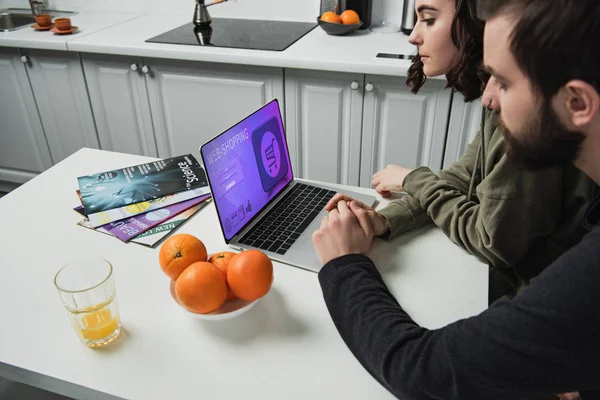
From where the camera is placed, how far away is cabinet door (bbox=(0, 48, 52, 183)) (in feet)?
8.21

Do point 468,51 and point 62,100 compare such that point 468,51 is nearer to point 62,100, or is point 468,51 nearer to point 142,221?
point 142,221

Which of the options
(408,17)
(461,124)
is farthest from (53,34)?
(461,124)

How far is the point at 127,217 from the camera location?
1.08 meters

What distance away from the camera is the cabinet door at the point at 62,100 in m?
2.40

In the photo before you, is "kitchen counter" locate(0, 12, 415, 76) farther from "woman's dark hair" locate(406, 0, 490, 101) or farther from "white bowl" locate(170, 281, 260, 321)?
"white bowl" locate(170, 281, 260, 321)

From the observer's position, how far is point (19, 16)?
2895 millimetres

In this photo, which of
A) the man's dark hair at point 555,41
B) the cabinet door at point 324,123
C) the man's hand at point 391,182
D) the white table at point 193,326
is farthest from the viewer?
the cabinet door at point 324,123

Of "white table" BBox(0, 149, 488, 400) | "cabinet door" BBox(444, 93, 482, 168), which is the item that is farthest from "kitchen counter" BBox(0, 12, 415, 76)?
"white table" BBox(0, 149, 488, 400)

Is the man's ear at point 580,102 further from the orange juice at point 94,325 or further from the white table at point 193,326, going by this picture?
the orange juice at point 94,325

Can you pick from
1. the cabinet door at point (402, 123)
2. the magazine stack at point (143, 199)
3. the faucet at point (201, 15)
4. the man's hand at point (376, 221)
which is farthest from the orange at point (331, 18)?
the man's hand at point (376, 221)

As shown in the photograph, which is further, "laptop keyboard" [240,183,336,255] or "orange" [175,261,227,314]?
"laptop keyboard" [240,183,336,255]

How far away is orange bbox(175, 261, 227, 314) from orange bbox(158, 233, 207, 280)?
0.05 m

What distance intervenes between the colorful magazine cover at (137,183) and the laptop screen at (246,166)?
185 millimetres

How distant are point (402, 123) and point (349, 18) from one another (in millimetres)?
570
